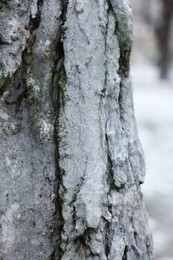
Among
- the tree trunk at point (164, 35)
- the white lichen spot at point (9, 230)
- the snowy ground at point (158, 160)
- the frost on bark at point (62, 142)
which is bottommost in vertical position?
the white lichen spot at point (9, 230)

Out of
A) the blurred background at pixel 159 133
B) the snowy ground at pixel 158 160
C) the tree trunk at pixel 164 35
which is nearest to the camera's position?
the snowy ground at pixel 158 160

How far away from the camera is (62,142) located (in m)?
2.19

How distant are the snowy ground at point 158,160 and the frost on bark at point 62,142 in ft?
3.96

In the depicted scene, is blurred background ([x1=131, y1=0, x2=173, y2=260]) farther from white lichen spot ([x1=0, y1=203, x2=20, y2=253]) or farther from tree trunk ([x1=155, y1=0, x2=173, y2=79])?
white lichen spot ([x1=0, y1=203, x2=20, y2=253])

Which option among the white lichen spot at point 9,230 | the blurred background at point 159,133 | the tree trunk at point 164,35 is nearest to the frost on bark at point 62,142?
the white lichen spot at point 9,230

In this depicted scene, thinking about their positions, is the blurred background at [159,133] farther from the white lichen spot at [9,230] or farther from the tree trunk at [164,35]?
the white lichen spot at [9,230]

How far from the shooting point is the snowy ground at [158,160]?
3726mm

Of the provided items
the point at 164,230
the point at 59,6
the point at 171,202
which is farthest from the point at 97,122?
the point at 171,202

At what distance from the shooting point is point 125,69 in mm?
2379

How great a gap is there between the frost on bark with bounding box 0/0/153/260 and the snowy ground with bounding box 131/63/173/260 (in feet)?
3.96

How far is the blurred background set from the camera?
3906mm

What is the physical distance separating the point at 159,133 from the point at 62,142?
570 cm

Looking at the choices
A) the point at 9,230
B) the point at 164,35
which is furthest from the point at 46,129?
the point at 164,35

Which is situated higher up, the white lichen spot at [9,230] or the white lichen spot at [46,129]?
the white lichen spot at [46,129]
